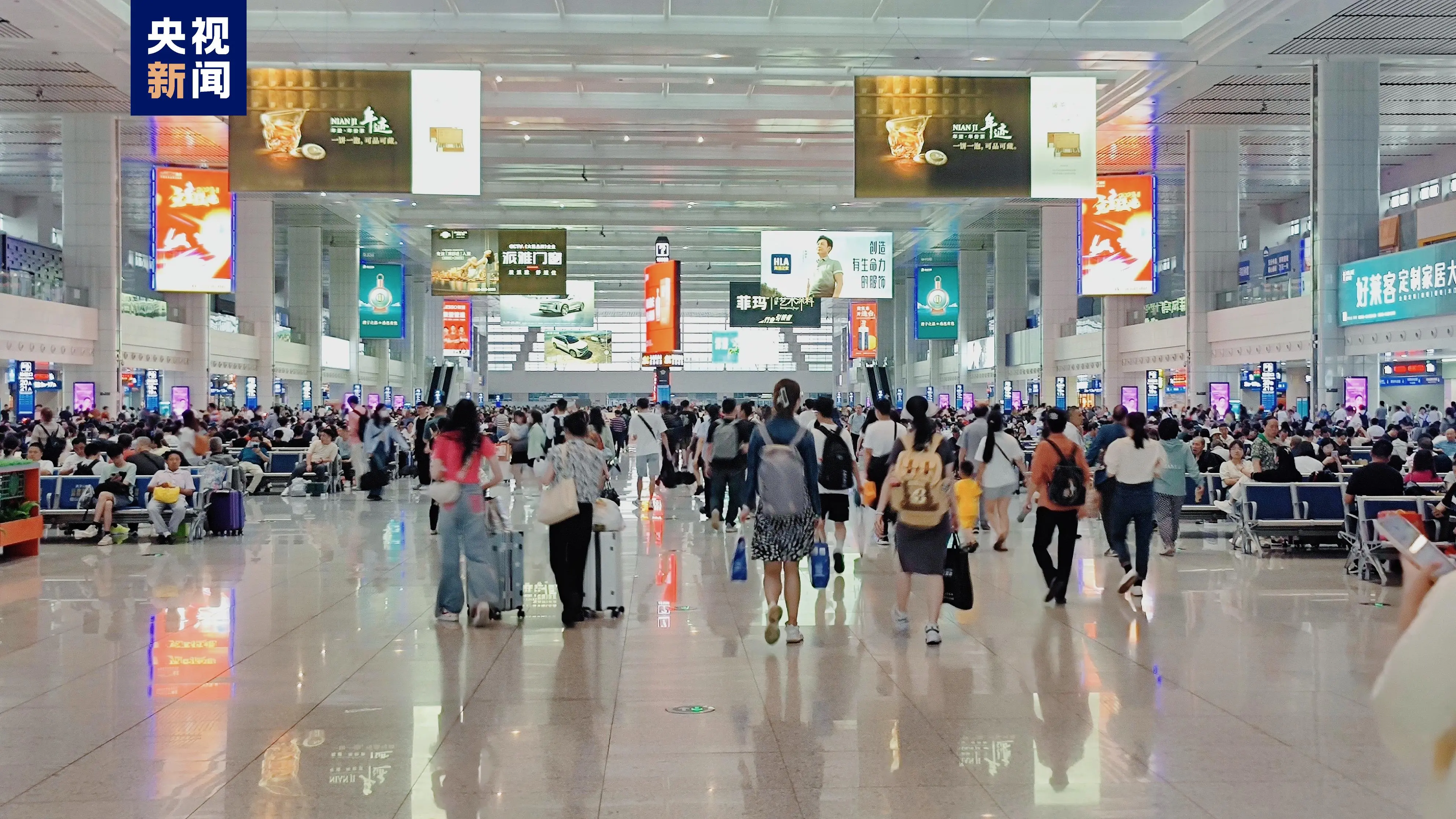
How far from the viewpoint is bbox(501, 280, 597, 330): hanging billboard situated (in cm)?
3828

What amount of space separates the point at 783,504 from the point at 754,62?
16.9 meters

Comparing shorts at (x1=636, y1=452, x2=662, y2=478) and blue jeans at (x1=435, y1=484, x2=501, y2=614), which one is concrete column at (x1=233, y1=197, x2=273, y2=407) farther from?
blue jeans at (x1=435, y1=484, x2=501, y2=614)

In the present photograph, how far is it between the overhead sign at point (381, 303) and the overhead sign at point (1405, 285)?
28.9 meters

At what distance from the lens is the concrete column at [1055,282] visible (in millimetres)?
38156

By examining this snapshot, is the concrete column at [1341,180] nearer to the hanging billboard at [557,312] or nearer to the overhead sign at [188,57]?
the overhead sign at [188,57]

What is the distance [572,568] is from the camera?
28.8 feet

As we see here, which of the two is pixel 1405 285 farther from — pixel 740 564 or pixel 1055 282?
pixel 1055 282

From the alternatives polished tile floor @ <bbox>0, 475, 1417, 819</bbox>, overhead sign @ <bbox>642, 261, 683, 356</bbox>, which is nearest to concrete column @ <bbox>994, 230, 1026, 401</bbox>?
overhead sign @ <bbox>642, 261, 683, 356</bbox>

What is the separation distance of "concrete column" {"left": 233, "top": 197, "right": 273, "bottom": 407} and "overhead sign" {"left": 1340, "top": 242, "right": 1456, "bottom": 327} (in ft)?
93.0

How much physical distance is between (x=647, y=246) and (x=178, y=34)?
125 feet

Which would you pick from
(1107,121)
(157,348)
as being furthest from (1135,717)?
(157,348)

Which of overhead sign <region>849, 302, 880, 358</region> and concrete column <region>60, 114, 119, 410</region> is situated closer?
concrete column <region>60, 114, 119, 410</region>

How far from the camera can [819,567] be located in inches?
324

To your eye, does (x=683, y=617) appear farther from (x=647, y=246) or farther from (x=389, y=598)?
(x=647, y=246)
